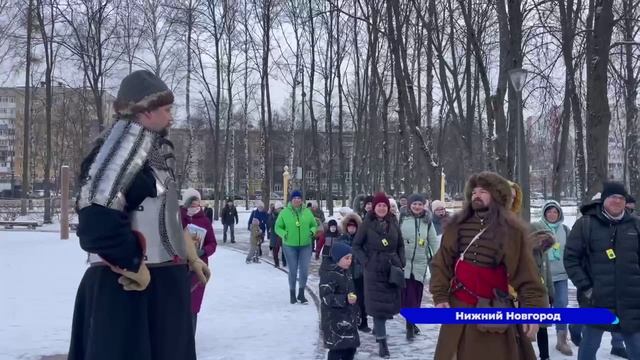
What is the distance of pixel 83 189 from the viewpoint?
2834 mm

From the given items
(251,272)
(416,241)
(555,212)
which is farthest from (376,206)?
(251,272)

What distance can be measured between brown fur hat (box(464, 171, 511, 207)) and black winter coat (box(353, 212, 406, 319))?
3.69 metres

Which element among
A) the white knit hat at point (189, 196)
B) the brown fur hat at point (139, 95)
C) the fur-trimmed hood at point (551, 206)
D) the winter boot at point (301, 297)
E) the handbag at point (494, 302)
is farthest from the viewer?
the winter boot at point (301, 297)

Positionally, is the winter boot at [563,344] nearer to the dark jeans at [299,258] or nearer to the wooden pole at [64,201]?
the dark jeans at [299,258]

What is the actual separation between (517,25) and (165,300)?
34.0ft

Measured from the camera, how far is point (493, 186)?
4395 millimetres

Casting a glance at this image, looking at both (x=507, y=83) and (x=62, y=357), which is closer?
(x=62, y=357)

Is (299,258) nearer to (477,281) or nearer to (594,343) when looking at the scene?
(594,343)

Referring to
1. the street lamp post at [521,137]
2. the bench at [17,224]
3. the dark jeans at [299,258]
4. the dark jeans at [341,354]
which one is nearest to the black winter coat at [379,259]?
the dark jeans at [341,354]

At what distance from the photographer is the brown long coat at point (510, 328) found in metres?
4.15

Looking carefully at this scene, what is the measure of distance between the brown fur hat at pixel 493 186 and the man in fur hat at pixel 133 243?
208cm

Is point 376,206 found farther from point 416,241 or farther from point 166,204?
point 166,204

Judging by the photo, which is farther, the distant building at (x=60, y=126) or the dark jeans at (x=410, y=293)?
the distant building at (x=60, y=126)

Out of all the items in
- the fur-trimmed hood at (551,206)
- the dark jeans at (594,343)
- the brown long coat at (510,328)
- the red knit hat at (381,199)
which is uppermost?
the red knit hat at (381,199)
